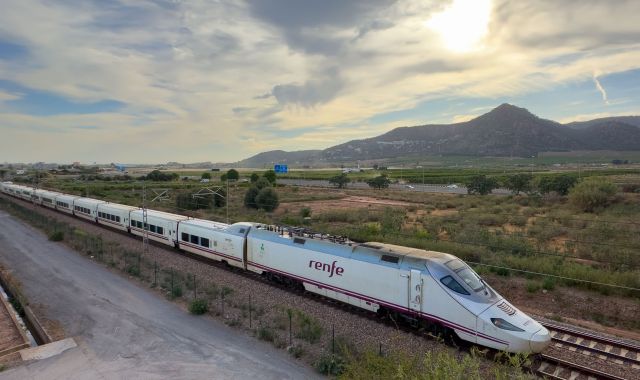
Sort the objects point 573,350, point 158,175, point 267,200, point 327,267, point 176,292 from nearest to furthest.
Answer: point 573,350 → point 327,267 → point 176,292 → point 267,200 → point 158,175

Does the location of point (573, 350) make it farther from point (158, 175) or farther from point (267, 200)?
point (158, 175)

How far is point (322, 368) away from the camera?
42.7 ft

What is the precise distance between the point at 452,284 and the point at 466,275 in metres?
0.84

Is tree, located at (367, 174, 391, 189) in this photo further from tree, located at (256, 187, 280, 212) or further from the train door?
the train door

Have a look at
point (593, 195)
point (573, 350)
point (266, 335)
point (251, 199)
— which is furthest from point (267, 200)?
point (573, 350)

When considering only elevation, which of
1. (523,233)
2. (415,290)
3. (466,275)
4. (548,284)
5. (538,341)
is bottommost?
(548,284)

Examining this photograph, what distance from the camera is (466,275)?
45.9 ft

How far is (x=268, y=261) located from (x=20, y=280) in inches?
614

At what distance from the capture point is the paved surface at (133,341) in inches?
522

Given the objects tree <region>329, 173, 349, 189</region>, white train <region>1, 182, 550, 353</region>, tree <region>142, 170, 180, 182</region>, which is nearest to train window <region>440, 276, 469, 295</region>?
white train <region>1, 182, 550, 353</region>

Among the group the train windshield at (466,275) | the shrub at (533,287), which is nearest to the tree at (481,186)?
the shrub at (533,287)

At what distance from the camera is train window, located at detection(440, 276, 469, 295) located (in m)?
13.4

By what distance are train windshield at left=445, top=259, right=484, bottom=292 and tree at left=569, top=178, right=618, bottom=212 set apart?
1566 inches

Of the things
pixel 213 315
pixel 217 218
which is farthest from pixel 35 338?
pixel 217 218
